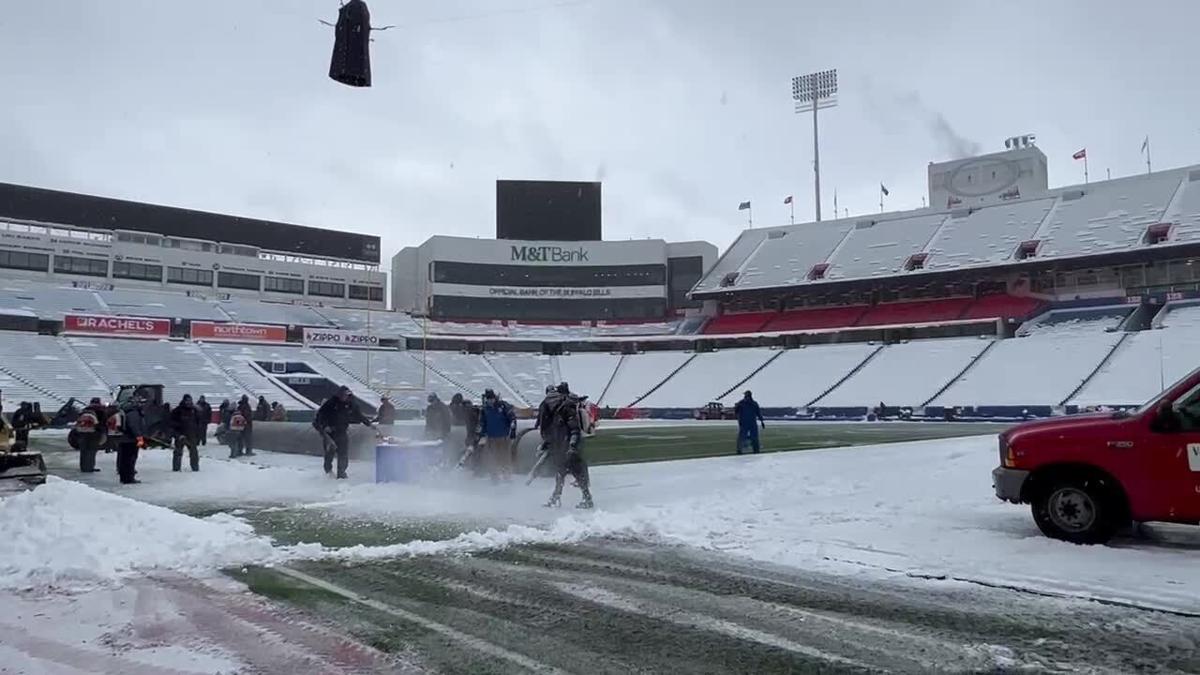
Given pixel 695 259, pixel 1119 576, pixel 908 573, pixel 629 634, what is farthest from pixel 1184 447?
pixel 695 259

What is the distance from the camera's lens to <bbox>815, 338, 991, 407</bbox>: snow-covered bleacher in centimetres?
4297

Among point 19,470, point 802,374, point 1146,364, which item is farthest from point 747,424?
point 802,374

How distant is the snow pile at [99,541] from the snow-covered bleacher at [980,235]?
171 ft

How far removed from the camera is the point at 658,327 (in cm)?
6756

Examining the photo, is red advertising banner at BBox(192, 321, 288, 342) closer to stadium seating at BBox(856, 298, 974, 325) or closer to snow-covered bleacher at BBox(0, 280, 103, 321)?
snow-covered bleacher at BBox(0, 280, 103, 321)

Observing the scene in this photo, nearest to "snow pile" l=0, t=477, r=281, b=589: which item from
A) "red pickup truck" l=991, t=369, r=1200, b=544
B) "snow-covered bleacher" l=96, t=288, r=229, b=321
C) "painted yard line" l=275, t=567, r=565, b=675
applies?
"painted yard line" l=275, t=567, r=565, b=675

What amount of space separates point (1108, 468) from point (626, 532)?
4.69 m

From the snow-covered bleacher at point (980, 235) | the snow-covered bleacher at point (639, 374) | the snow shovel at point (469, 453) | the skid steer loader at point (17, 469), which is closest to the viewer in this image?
the skid steer loader at point (17, 469)

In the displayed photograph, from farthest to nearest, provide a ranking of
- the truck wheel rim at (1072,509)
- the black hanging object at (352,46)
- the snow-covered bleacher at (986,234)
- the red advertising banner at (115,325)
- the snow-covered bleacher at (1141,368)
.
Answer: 1. the snow-covered bleacher at (986,234)
2. the red advertising banner at (115,325)
3. the snow-covered bleacher at (1141,368)
4. the black hanging object at (352,46)
5. the truck wheel rim at (1072,509)

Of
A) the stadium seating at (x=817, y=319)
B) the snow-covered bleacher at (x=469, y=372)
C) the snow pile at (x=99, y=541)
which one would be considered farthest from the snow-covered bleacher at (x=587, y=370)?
the snow pile at (x=99, y=541)

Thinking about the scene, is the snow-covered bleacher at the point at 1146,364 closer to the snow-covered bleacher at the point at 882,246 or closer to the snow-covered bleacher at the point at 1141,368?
the snow-covered bleacher at the point at 1141,368

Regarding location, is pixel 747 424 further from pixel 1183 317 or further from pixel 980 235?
pixel 980 235

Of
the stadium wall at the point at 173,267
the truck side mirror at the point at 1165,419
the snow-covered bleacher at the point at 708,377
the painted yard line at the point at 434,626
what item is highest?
the stadium wall at the point at 173,267

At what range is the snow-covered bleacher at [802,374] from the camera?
46.3 meters
